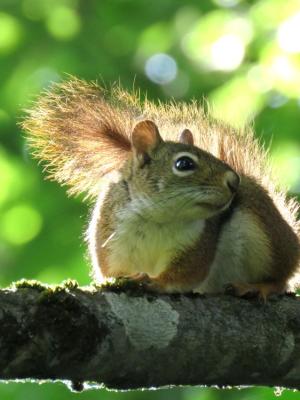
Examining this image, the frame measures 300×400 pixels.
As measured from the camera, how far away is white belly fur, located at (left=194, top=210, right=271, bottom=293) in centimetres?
409

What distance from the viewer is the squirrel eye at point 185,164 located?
13.5 ft

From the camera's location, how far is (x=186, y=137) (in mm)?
4301

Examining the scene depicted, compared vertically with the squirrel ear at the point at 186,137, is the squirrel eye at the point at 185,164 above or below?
below

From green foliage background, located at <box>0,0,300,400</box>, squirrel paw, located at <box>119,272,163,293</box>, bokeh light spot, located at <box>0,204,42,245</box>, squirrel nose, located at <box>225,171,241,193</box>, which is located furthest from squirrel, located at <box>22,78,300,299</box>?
bokeh light spot, located at <box>0,204,42,245</box>

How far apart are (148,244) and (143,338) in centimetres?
113

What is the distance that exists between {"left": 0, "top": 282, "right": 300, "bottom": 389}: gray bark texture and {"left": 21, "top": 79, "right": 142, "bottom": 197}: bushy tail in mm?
1176

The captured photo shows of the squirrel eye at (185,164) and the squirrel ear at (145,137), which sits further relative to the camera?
the squirrel ear at (145,137)

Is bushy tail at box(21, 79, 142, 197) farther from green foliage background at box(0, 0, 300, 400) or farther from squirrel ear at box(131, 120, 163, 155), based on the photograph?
green foliage background at box(0, 0, 300, 400)

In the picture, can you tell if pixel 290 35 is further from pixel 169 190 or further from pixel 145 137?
pixel 169 190

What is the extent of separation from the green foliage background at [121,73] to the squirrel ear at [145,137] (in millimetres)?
787

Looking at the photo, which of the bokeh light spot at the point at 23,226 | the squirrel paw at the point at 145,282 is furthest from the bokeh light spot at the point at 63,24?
the squirrel paw at the point at 145,282

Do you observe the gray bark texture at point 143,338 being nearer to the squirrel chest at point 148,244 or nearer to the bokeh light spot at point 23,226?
the squirrel chest at point 148,244

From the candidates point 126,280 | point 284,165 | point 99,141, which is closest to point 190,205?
point 99,141

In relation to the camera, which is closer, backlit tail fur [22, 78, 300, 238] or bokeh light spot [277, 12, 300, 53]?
backlit tail fur [22, 78, 300, 238]
